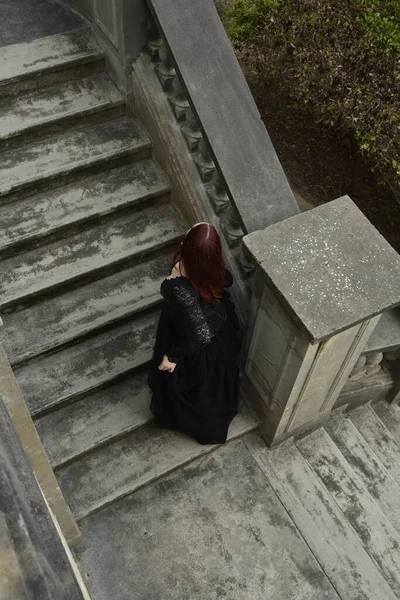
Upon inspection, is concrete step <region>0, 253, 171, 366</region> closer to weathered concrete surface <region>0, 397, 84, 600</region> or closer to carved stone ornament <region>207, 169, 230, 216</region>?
carved stone ornament <region>207, 169, 230, 216</region>

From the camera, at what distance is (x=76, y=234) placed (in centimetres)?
457

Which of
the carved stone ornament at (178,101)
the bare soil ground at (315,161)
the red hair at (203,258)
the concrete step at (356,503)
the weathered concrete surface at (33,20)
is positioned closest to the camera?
the red hair at (203,258)

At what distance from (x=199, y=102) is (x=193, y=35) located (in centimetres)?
48

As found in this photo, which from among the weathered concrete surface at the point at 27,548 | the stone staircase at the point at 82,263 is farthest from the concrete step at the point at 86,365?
the weathered concrete surface at the point at 27,548

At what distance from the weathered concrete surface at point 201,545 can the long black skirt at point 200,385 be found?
1.20 feet

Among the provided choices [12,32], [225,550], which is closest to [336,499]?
[225,550]

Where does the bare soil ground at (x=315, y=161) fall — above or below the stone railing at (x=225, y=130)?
below

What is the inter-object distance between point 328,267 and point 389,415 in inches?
92.0

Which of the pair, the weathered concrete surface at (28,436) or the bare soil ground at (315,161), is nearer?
the weathered concrete surface at (28,436)

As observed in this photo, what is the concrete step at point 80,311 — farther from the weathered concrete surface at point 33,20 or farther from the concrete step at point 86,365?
the weathered concrete surface at point 33,20

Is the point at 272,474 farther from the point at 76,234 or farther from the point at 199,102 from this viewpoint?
the point at 199,102

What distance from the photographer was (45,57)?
470cm

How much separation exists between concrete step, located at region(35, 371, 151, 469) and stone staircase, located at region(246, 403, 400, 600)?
0.90 m

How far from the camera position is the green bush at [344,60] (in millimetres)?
5227
